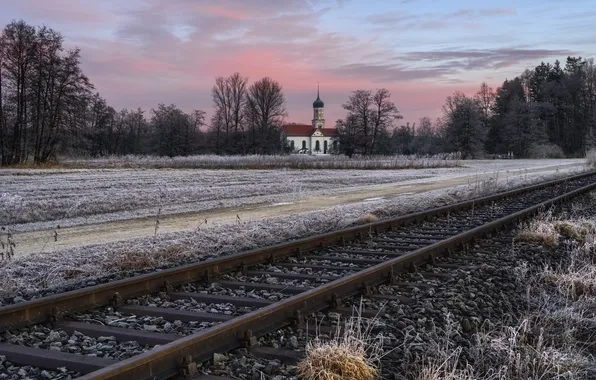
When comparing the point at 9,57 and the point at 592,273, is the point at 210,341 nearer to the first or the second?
the point at 592,273

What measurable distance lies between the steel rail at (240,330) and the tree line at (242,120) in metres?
62.4

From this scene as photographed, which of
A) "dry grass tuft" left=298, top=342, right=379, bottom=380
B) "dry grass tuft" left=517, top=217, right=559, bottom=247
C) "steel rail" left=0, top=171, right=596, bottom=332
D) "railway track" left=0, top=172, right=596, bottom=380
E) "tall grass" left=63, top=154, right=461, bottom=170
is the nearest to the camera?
"dry grass tuft" left=298, top=342, right=379, bottom=380

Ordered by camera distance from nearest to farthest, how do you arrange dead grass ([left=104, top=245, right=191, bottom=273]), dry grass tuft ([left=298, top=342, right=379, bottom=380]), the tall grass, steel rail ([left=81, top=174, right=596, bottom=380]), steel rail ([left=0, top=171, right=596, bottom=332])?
steel rail ([left=81, top=174, right=596, bottom=380]) < dry grass tuft ([left=298, top=342, right=379, bottom=380]) < steel rail ([left=0, top=171, right=596, bottom=332]) < dead grass ([left=104, top=245, right=191, bottom=273]) < the tall grass

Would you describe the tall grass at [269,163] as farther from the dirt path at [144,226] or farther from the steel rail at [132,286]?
the steel rail at [132,286]

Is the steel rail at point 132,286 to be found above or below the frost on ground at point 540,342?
above

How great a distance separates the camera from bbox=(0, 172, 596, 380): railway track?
480 centimetres

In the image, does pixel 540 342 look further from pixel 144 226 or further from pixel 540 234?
pixel 144 226

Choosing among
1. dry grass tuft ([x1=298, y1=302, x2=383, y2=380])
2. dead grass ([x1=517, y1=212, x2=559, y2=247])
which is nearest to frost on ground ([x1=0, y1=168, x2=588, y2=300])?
dead grass ([x1=517, y1=212, x2=559, y2=247])

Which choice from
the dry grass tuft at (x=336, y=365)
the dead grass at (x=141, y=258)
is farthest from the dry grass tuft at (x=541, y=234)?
the dry grass tuft at (x=336, y=365)

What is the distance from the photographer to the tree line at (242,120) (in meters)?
64.7

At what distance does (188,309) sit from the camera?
659cm

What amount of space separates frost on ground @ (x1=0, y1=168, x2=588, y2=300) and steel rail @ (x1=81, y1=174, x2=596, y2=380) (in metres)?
3.55

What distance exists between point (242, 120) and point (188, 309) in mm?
119015

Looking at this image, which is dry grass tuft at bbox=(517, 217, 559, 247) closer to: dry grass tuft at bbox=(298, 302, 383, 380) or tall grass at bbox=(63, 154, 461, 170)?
dry grass tuft at bbox=(298, 302, 383, 380)
